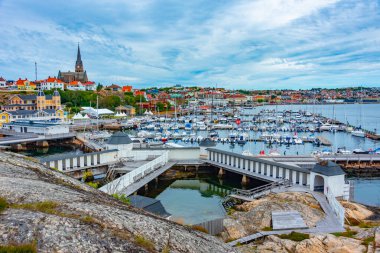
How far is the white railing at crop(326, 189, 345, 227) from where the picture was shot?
2048cm

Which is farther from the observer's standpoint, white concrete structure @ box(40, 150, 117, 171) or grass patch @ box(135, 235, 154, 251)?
white concrete structure @ box(40, 150, 117, 171)

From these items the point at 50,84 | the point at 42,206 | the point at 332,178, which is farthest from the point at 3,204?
the point at 50,84

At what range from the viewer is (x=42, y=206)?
251 inches

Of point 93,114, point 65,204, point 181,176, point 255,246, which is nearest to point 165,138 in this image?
point 181,176

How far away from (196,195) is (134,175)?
735 centimetres

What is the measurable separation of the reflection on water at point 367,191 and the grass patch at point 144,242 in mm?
32213

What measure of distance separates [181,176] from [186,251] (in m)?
35.3

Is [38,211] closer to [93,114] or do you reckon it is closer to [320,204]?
[320,204]

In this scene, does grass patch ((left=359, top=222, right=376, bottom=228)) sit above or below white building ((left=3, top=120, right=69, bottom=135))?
below

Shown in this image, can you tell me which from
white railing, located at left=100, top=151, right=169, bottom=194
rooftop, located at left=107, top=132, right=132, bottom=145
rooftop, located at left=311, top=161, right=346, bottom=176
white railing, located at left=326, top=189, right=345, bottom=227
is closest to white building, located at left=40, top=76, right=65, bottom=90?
rooftop, located at left=107, top=132, right=132, bottom=145

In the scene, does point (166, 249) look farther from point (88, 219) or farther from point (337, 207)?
point (337, 207)

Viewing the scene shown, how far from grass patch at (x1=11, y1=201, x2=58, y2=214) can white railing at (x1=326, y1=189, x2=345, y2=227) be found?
18695 millimetres

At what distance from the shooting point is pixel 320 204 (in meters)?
24.1

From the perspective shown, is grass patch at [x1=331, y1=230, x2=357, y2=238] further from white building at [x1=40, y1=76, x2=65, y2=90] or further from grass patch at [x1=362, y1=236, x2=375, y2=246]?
white building at [x1=40, y1=76, x2=65, y2=90]
